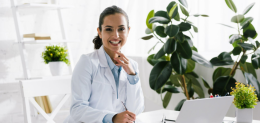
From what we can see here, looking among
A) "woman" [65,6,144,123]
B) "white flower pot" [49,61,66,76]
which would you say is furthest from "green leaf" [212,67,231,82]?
"white flower pot" [49,61,66,76]

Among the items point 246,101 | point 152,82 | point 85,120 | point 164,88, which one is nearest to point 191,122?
point 246,101

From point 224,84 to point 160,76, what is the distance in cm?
45

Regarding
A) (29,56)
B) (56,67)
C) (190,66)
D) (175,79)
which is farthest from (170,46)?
(29,56)

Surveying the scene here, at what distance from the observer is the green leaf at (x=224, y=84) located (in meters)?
2.05

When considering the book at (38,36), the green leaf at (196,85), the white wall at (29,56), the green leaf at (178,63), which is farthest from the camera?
the white wall at (29,56)

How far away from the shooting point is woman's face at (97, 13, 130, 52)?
1379mm

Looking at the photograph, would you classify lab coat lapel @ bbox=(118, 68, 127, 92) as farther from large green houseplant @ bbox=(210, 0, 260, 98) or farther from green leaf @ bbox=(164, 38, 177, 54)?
large green houseplant @ bbox=(210, 0, 260, 98)

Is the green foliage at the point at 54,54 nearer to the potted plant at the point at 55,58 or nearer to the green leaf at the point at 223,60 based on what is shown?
the potted plant at the point at 55,58

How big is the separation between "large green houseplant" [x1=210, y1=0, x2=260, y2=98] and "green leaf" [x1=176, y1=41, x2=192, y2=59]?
219 mm

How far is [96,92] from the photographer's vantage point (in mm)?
1335

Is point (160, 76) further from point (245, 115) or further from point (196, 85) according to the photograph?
point (245, 115)

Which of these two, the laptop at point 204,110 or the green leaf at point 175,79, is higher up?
the laptop at point 204,110

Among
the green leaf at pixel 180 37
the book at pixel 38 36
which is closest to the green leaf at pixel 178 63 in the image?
the green leaf at pixel 180 37

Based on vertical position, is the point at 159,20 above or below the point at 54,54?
above
